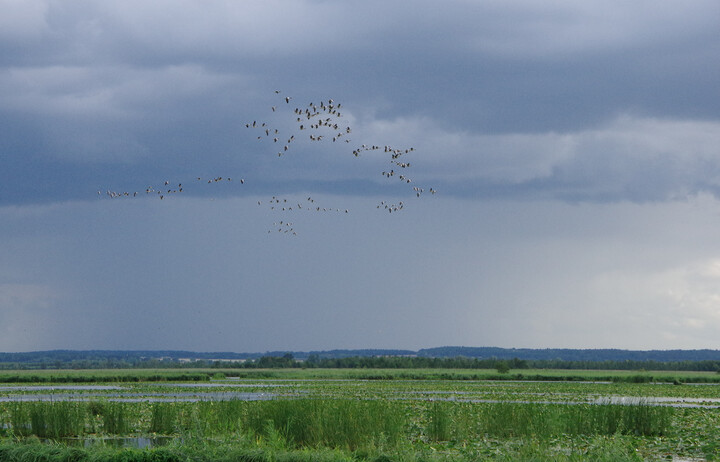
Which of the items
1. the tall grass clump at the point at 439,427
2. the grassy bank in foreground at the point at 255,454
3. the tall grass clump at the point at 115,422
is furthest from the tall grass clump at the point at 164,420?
the tall grass clump at the point at 439,427

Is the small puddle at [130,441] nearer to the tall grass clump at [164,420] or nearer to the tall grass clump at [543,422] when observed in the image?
the tall grass clump at [164,420]

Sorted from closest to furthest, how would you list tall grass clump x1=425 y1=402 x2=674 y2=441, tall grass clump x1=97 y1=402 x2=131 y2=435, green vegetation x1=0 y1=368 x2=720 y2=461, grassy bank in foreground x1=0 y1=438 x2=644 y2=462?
1. grassy bank in foreground x1=0 y1=438 x2=644 y2=462
2. green vegetation x1=0 y1=368 x2=720 y2=461
3. tall grass clump x1=425 y1=402 x2=674 y2=441
4. tall grass clump x1=97 y1=402 x2=131 y2=435

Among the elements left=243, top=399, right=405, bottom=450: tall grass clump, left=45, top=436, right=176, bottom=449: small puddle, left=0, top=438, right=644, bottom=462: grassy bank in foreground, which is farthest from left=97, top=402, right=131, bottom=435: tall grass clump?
left=0, top=438, right=644, bottom=462: grassy bank in foreground

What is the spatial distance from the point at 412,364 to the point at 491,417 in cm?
13971

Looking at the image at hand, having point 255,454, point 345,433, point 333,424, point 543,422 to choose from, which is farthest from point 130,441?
point 543,422

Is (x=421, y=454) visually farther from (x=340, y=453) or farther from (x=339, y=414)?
(x=339, y=414)

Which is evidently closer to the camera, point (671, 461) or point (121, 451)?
point (121, 451)

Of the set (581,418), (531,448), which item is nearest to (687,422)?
(581,418)

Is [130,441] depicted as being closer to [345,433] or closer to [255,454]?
[345,433]

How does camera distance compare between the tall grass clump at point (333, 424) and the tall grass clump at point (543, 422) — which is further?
the tall grass clump at point (543, 422)

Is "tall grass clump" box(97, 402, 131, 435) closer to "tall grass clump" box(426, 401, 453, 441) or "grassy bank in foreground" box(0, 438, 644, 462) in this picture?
"grassy bank in foreground" box(0, 438, 644, 462)

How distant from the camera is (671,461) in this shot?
82.1ft

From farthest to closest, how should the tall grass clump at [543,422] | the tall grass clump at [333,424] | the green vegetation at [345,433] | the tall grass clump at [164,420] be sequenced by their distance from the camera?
the tall grass clump at [164,420] < the tall grass clump at [543,422] < the tall grass clump at [333,424] < the green vegetation at [345,433]

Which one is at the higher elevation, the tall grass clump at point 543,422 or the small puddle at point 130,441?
the tall grass clump at point 543,422
